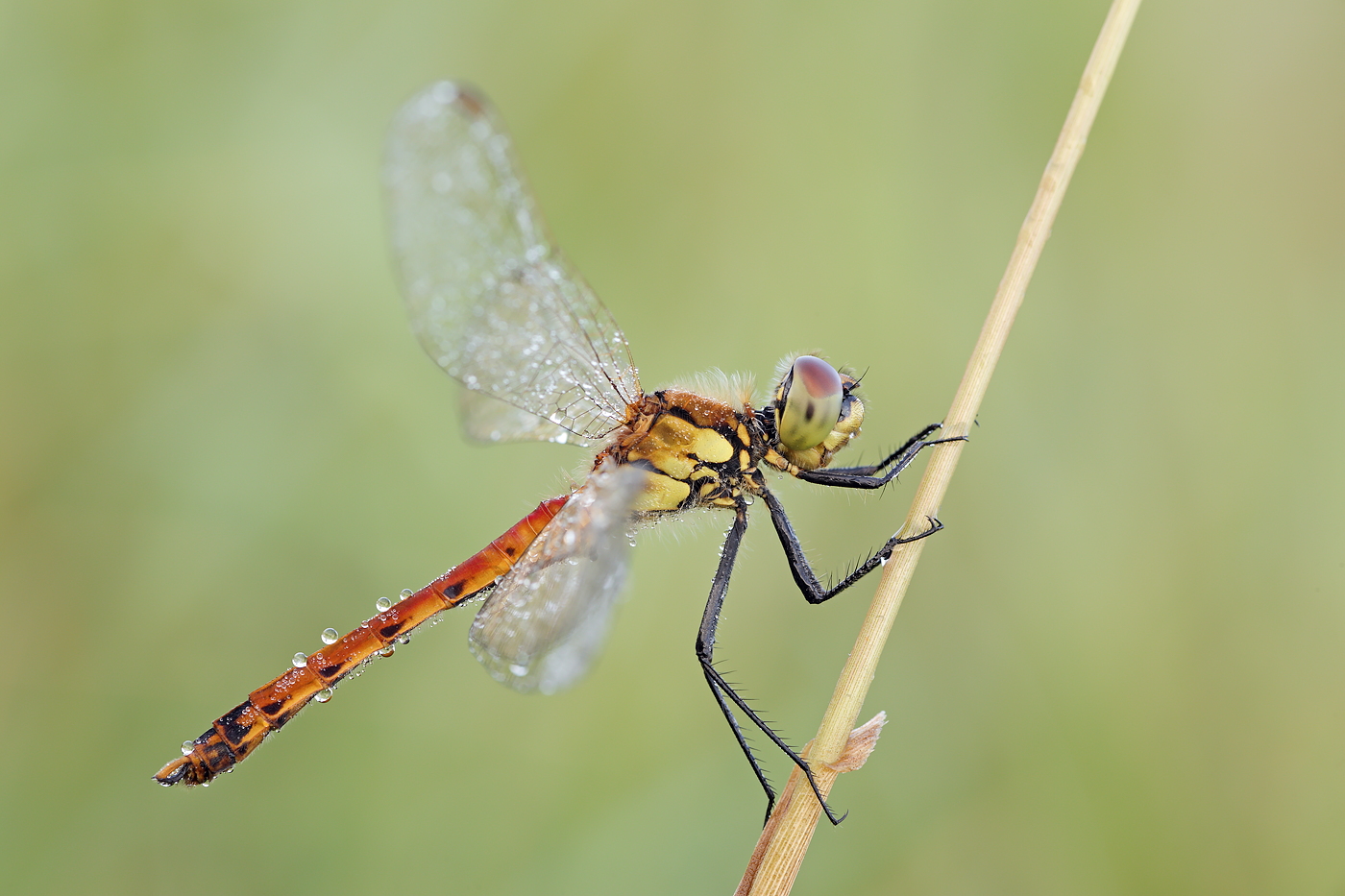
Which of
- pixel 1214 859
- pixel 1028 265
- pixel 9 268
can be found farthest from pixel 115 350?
pixel 1214 859

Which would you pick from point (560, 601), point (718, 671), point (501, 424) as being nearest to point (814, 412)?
point (718, 671)

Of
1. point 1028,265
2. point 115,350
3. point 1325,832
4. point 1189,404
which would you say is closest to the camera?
point 1028,265

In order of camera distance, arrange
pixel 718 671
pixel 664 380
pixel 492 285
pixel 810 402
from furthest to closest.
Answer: pixel 664 380
pixel 492 285
pixel 718 671
pixel 810 402

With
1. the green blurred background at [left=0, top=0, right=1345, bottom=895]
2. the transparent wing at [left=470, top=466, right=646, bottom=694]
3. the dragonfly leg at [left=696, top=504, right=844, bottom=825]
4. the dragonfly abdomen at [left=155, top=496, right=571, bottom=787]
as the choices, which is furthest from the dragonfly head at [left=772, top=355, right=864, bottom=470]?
the dragonfly abdomen at [left=155, top=496, right=571, bottom=787]

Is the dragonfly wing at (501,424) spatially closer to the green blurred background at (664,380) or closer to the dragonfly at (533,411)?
the dragonfly at (533,411)

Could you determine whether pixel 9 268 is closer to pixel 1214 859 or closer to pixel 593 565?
pixel 593 565

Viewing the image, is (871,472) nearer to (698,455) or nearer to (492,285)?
(698,455)

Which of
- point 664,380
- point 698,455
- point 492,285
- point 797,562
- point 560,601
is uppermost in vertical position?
point 492,285
